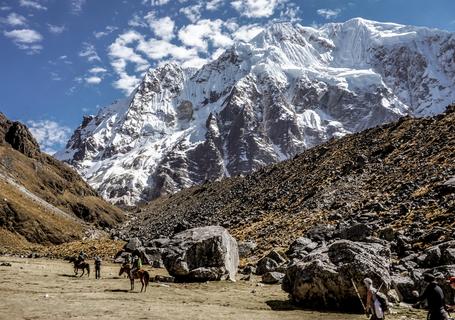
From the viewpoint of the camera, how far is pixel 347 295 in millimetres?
25641

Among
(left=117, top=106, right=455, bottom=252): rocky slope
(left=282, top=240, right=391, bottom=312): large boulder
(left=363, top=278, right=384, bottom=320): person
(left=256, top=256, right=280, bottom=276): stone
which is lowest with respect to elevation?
(left=363, top=278, right=384, bottom=320): person

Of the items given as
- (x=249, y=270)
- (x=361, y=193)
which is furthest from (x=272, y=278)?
(x=361, y=193)

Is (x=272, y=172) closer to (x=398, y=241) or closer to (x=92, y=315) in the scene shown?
(x=398, y=241)

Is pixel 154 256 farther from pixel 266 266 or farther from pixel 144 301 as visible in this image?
pixel 144 301

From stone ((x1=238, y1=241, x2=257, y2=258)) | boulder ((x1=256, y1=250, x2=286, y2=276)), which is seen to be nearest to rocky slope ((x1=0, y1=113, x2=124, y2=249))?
stone ((x1=238, y1=241, x2=257, y2=258))

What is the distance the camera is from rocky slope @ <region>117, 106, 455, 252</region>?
46125 millimetres

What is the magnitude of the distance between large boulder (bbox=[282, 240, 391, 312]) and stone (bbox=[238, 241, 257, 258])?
88.2 feet

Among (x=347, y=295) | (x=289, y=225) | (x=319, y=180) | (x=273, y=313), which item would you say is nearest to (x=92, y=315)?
(x=273, y=313)

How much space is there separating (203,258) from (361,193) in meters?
30.2

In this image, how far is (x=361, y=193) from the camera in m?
64.1

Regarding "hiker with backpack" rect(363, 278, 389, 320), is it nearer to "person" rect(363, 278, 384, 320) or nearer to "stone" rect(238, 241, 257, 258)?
"person" rect(363, 278, 384, 320)

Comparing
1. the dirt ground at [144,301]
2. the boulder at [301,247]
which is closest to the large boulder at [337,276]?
the dirt ground at [144,301]

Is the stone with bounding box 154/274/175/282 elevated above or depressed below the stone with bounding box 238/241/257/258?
below

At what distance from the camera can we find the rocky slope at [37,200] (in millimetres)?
103625
